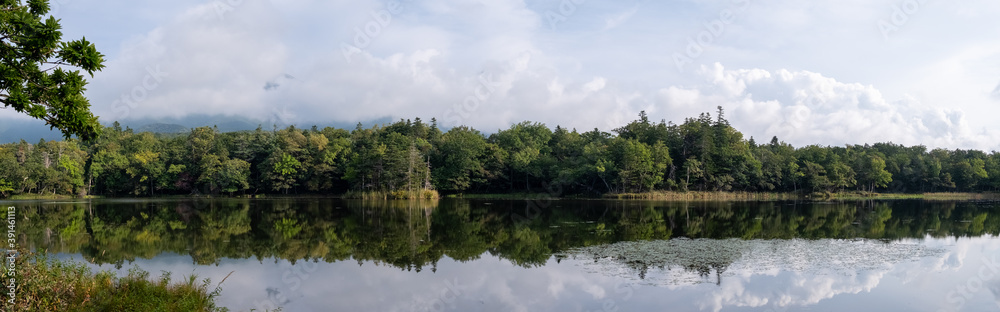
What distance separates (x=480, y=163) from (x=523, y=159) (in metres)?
6.09

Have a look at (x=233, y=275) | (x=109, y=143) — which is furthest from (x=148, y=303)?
(x=109, y=143)

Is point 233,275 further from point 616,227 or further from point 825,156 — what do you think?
point 825,156

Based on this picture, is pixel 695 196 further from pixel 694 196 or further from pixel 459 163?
pixel 459 163

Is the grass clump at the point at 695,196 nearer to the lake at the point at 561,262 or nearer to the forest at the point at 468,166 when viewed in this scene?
the forest at the point at 468,166

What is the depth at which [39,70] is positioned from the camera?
31.4 feet

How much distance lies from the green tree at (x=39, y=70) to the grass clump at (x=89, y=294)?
245 centimetres

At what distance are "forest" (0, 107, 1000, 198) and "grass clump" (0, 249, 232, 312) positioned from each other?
180 ft

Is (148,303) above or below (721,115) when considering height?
below

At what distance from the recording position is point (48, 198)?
213ft

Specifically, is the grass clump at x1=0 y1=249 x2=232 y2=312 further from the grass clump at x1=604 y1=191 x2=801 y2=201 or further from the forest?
the grass clump at x1=604 y1=191 x2=801 y2=201

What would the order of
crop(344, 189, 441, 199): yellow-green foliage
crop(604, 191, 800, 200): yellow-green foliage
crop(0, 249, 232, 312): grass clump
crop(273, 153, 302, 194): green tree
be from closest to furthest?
crop(0, 249, 232, 312): grass clump, crop(604, 191, 800, 200): yellow-green foliage, crop(344, 189, 441, 199): yellow-green foliage, crop(273, 153, 302, 194): green tree

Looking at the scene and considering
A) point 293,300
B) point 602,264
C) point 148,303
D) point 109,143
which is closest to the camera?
point 148,303

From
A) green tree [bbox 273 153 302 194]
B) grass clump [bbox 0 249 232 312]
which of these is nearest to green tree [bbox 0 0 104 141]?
grass clump [bbox 0 249 232 312]

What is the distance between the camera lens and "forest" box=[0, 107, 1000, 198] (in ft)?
222
